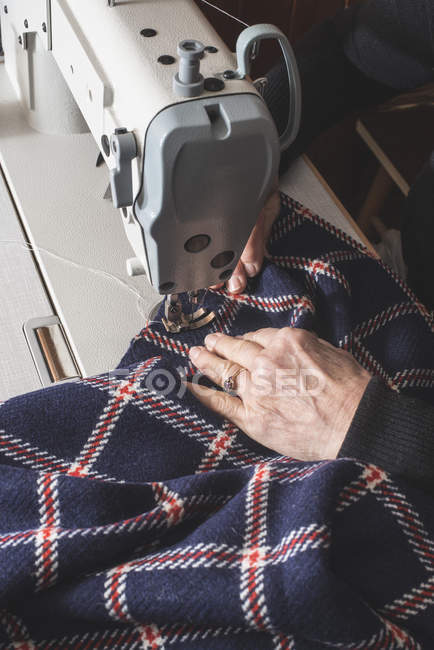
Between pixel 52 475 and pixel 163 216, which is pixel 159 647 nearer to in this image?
pixel 52 475

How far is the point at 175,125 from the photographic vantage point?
708 millimetres

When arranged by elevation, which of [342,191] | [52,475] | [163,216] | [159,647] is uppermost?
[163,216]

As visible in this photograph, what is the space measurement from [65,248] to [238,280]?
0.32 meters

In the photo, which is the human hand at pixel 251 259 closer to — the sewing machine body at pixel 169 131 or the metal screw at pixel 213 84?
the sewing machine body at pixel 169 131

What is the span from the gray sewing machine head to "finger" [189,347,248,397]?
11cm

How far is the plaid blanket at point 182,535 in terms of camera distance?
0.66 meters

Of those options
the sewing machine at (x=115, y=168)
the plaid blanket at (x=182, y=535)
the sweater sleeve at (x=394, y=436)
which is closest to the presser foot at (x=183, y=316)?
the sewing machine at (x=115, y=168)

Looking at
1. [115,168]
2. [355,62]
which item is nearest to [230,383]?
[115,168]

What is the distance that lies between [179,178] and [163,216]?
6cm

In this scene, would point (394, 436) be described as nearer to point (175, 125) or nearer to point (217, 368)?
point (217, 368)

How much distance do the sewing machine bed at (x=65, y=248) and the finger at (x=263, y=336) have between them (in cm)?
19

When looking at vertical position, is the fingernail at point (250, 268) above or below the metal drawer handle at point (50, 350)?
above

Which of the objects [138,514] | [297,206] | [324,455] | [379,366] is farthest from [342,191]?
[138,514]

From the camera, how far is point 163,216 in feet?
2.52
